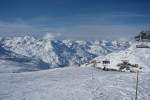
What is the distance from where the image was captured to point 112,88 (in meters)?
54.3

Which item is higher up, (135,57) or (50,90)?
(135,57)

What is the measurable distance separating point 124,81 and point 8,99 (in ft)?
96.4

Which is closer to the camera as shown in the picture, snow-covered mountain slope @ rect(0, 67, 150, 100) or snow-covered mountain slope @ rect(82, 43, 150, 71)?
snow-covered mountain slope @ rect(0, 67, 150, 100)

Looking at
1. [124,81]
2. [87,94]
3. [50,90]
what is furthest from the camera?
[124,81]

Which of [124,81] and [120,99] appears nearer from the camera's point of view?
[120,99]

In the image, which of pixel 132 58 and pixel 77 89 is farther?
pixel 132 58

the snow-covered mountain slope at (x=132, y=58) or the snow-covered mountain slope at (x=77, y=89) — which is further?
the snow-covered mountain slope at (x=132, y=58)

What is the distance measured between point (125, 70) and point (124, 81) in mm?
22022

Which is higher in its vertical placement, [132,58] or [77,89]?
[132,58]

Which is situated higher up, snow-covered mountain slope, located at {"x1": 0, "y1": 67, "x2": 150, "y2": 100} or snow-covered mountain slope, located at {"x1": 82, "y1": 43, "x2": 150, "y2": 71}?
snow-covered mountain slope, located at {"x1": 82, "y1": 43, "x2": 150, "y2": 71}

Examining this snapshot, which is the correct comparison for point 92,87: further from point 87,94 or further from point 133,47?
point 133,47

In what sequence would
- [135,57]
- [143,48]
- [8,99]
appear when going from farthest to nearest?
1. [143,48]
2. [135,57]
3. [8,99]

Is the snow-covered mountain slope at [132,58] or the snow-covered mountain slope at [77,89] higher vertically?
the snow-covered mountain slope at [132,58]

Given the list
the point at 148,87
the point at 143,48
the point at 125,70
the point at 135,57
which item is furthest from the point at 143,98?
the point at 143,48
